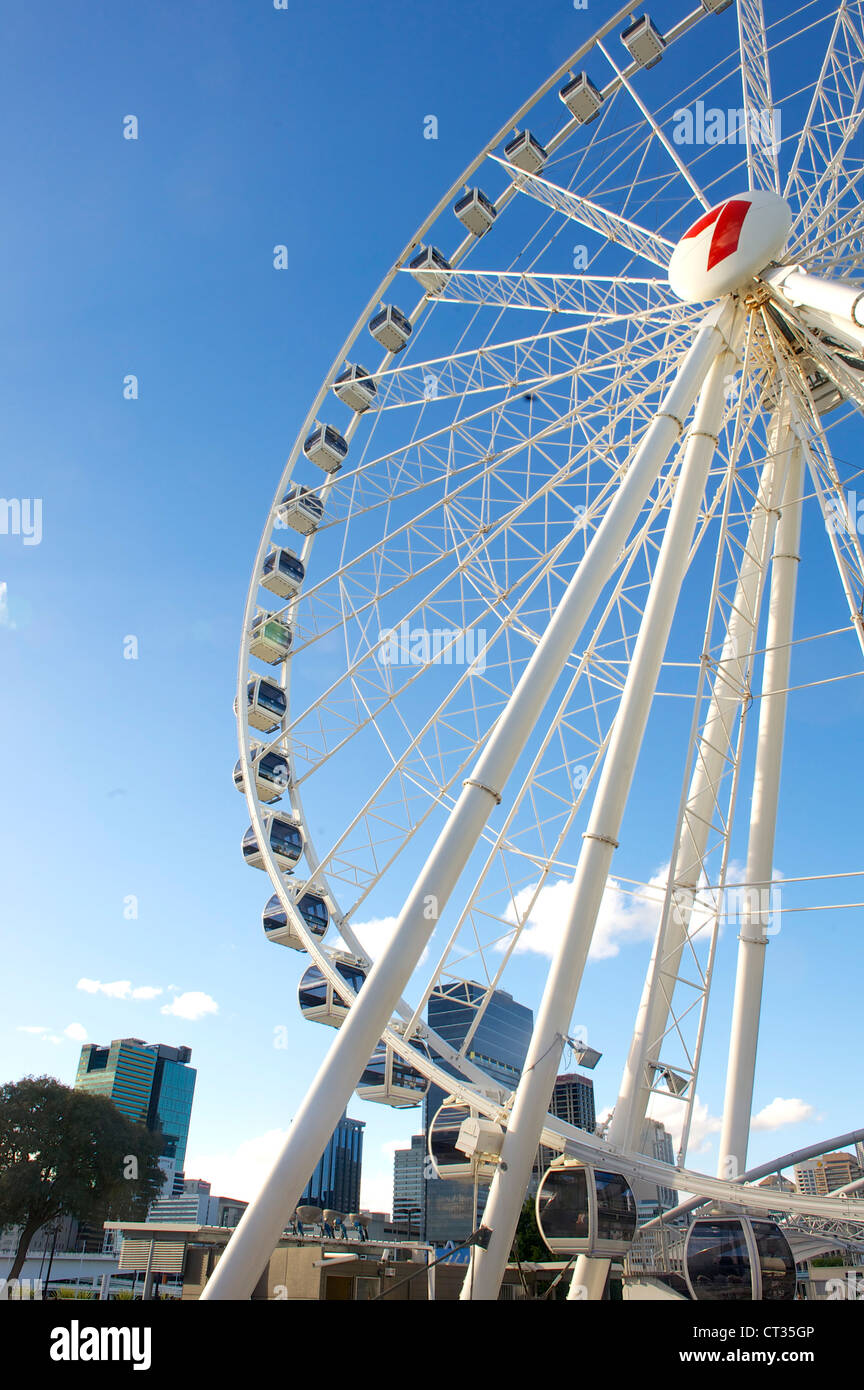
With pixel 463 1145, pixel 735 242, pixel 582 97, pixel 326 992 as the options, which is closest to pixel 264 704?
pixel 326 992

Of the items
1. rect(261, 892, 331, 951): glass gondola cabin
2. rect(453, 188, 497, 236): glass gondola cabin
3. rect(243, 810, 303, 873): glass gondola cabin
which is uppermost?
rect(453, 188, 497, 236): glass gondola cabin

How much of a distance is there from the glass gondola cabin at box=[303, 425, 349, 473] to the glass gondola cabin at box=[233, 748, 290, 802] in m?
7.71

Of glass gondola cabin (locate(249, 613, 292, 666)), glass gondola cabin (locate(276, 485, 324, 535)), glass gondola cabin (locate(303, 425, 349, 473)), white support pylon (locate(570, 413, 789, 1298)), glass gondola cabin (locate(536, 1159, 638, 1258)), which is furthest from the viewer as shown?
glass gondola cabin (locate(303, 425, 349, 473))

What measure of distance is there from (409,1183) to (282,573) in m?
117

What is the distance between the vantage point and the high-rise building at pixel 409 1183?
110688 millimetres

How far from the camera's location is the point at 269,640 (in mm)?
21484

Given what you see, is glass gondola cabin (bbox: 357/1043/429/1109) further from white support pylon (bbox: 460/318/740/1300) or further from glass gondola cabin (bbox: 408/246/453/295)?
glass gondola cabin (bbox: 408/246/453/295)

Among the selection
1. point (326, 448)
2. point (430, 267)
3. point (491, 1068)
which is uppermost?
point (430, 267)

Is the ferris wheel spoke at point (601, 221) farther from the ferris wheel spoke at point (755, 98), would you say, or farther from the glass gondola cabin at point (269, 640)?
the glass gondola cabin at point (269, 640)

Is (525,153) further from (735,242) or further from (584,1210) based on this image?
(584,1210)

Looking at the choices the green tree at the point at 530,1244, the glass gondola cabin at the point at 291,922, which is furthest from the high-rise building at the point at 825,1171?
the green tree at the point at 530,1244

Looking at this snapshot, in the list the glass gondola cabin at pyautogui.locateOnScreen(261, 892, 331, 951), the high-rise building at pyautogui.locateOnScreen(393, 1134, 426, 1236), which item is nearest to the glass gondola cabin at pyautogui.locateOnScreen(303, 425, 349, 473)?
the glass gondola cabin at pyautogui.locateOnScreen(261, 892, 331, 951)

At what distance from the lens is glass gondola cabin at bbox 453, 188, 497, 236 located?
2377cm
